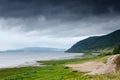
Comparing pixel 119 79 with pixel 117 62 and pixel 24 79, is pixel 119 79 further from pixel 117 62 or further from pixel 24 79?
pixel 24 79

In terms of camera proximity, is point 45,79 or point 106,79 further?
point 45,79

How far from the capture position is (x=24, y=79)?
61.2 metres

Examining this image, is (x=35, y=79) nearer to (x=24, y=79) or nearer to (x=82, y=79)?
(x=24, y=79)

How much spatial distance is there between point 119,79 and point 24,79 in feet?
116

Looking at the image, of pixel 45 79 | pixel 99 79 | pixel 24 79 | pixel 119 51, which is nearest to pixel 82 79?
pixel 99 79

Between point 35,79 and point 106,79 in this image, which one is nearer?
point 106,79

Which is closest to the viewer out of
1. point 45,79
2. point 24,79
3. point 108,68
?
point 108,68

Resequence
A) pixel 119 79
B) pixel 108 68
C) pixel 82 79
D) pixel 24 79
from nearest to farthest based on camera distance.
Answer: pixel 119 79 < pixel 82 79 < pixel 108 68 < pixel 24 79

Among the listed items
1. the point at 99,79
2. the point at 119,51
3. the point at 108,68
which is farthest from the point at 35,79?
the point at 119,51

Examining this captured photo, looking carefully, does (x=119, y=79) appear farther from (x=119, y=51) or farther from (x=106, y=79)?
(x=119, y=51)

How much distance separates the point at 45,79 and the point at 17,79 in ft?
32.5

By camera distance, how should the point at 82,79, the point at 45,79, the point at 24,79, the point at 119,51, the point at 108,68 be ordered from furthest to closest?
1. the point at 119,51
2. the point at 24,79
3. the point at 45,79
4. the point at 108,68
5. the point at 82,79

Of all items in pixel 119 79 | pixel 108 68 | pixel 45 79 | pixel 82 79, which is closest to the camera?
pixel 119 79

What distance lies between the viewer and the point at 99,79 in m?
29.8
